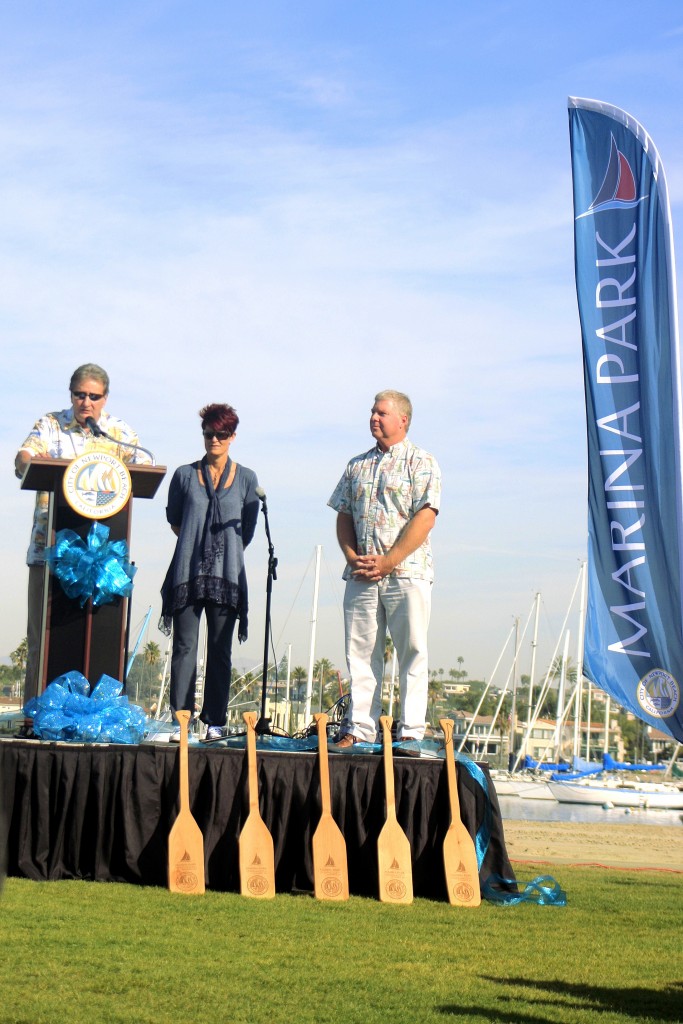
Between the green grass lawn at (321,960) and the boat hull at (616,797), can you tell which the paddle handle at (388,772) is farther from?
the boat hull at (616,797)

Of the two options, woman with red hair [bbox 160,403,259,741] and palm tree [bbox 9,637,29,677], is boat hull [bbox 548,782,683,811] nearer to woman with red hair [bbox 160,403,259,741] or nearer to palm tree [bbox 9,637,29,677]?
palm tree [bbox 9,637,29,677]

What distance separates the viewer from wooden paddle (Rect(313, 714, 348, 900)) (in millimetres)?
5648

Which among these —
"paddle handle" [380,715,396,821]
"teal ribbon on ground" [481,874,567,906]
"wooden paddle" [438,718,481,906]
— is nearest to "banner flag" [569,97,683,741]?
"teal ribbon on ground" [481,874,567,906]

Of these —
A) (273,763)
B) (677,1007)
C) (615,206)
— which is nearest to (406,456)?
(273,763)

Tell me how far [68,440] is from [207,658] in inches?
61.9

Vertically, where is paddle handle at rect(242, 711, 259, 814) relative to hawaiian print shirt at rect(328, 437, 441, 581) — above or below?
below

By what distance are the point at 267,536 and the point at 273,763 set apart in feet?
5.97

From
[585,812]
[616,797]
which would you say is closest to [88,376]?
[585,812]

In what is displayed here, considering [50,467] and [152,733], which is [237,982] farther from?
[50,467]

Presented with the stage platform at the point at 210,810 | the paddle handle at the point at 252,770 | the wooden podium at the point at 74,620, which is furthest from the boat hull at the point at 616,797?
the paddle handle at the point at 252,770

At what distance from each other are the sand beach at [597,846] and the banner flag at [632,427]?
2.69m

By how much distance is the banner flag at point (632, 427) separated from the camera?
7.63 m

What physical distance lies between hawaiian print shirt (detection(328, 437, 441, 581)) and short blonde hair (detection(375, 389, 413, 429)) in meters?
0.17

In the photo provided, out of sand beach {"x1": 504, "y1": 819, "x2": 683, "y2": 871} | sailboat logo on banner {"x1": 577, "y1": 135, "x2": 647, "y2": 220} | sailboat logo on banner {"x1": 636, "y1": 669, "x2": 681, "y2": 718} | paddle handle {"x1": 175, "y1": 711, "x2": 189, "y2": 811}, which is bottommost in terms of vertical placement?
sand beach {"x1": 504, "y1": 819, "x2": 683, "y2": 871}
